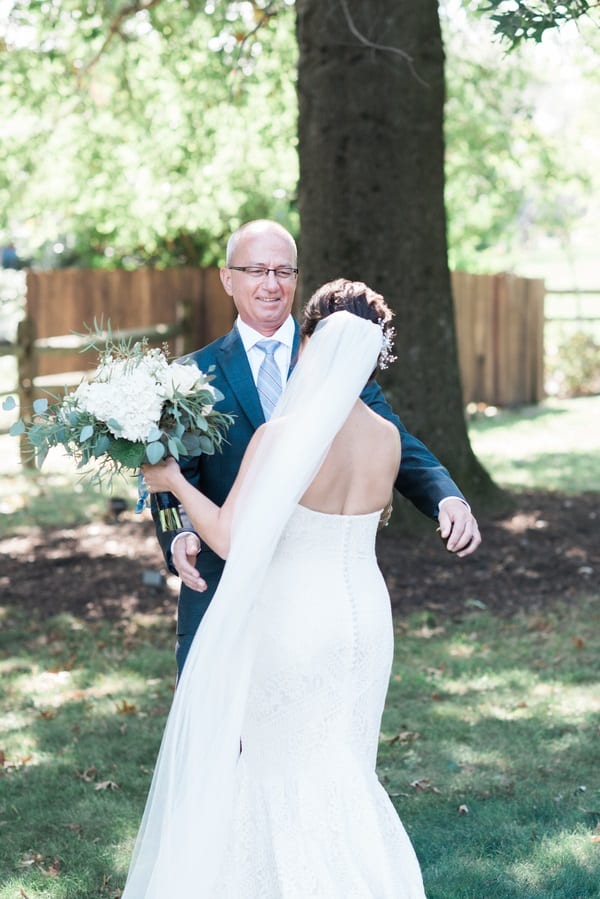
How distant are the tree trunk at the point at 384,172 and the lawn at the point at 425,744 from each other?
218cm

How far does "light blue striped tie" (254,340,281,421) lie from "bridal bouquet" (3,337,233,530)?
0.51 metres

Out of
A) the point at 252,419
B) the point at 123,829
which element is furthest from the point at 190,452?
the point at 123,829

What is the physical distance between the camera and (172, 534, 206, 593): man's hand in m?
3.73

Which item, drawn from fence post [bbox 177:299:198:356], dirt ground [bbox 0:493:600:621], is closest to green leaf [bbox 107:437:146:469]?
dirt ground [bbox 0:493:600:621]

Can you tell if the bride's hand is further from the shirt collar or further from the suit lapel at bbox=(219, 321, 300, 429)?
the shirt collar

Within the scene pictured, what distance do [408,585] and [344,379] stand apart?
210 inches

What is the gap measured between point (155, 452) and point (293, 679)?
0.77 m

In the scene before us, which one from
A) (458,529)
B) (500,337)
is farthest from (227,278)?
(500,337)

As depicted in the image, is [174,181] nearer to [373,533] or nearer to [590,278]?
[373,533]

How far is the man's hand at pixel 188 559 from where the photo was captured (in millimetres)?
3727

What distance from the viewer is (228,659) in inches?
136

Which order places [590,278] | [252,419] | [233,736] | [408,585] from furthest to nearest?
1. [590,278]
2. [408,585]
3. [252,419]
4. [233,736]

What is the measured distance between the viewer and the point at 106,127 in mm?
17688

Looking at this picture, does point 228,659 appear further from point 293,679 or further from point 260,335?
point 260,335
